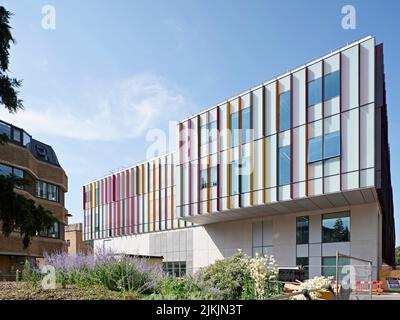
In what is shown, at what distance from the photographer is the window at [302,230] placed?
30656 mm

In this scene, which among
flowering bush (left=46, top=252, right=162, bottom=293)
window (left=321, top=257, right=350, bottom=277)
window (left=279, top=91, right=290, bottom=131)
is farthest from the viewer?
window (left=279, top=91, right=290, bottom=131)

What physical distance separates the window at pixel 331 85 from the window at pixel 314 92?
470 mm

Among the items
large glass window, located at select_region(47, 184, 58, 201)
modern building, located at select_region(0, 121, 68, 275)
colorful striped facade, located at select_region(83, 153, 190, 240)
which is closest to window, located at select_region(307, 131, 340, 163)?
modern building, located at select_region(0, 121, 68, 275)

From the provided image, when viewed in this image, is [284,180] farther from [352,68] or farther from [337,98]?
[352,68]

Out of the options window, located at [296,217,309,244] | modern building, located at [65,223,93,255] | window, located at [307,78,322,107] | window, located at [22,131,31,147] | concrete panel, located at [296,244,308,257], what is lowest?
modern building, located at [65,223,93,255]

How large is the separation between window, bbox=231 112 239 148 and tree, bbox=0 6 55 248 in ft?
61.3

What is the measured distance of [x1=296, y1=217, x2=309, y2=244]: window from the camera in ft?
101

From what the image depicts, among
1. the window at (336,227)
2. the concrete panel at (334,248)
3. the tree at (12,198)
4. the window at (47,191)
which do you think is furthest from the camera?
the window at (47,191)

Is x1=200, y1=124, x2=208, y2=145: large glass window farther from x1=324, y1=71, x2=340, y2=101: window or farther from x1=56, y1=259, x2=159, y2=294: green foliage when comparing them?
x1=56, y1=259, x2=159, y2=294: green foliage

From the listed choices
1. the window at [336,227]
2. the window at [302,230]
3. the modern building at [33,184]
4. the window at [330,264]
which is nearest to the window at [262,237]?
the window at [302,230]

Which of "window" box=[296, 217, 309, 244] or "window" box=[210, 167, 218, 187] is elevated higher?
"window" box=[210, 167, 218, 187]

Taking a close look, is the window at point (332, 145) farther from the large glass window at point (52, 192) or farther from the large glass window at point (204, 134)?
the large glass window at point (52, 192)

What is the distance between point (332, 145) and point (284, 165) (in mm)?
3814

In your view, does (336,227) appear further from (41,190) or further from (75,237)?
(75,237)
